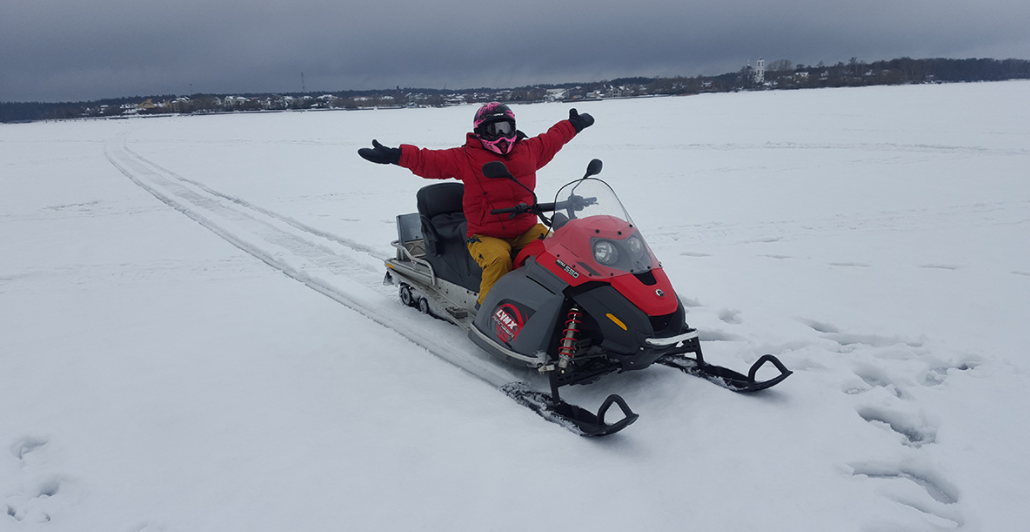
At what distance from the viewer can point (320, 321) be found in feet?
15.9

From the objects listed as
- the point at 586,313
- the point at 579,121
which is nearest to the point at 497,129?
the point at 579,121

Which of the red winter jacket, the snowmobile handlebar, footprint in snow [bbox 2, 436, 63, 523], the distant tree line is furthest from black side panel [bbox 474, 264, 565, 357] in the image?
the distant tree line

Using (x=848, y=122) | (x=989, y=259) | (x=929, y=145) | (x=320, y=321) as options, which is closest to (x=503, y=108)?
(x=320, y=321)

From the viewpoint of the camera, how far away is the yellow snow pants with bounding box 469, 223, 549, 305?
13.3 ft

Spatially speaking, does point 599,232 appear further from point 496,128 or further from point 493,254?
point 496,128

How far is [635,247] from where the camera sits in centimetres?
344

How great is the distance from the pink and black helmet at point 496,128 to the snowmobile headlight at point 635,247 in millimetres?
1256

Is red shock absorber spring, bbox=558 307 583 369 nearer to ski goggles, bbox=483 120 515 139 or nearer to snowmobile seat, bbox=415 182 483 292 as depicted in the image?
snowmobile seat, bbox=415 182 483 292

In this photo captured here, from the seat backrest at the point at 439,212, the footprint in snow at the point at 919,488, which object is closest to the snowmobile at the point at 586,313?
the footprint in snow at the point at 919,488

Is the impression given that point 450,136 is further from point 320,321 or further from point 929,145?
point 320,321

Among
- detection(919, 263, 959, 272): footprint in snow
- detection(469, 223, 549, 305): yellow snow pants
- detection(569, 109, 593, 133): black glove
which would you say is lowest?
detection(919, 263, 959, 272): footprint in snow

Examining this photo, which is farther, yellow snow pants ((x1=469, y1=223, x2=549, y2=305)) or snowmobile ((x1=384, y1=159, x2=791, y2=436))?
yellow snow pants ((x1=469, y1=223, x2=549, y2=305))

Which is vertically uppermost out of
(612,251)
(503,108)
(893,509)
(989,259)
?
(503,108)

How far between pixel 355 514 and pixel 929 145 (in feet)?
52.6
